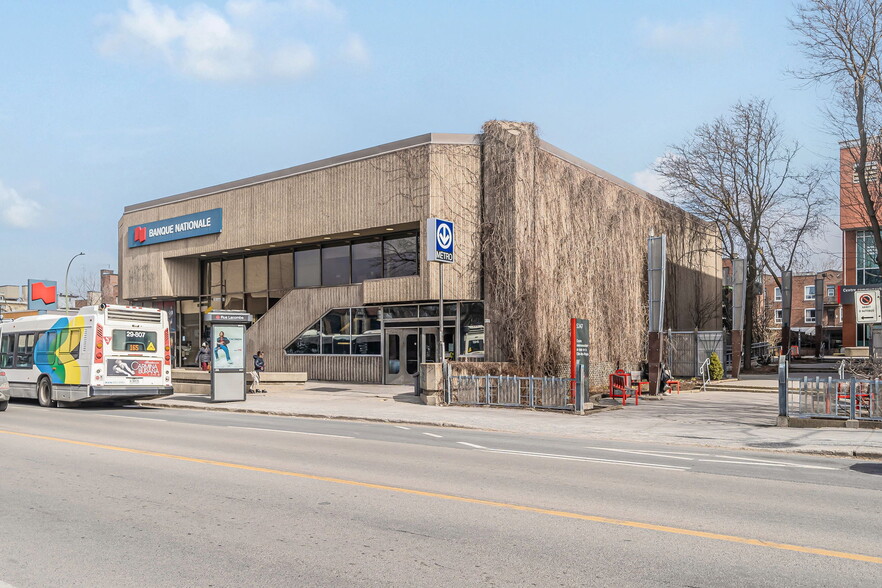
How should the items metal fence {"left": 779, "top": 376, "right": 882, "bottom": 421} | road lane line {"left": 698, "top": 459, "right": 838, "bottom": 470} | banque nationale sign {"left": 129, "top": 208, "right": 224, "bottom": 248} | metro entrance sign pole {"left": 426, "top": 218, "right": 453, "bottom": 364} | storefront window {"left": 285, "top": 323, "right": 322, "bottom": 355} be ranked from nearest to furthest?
road lane line {"left": 698, "top": 459, "right": 838, "bottom": 470} < metal fence {"left": 779, "top": 376, "right": 882, "bottom": 421} < metro entrance sign pole {"left": 426, "top": 218, "right": 453, "bottom": 364} < storefront window {"left": 285, "top": 323, "right": 322, "bottom": 355} < banque nationale sign {"left": 129, "top": 208, "right": 224, "bottom": 248}

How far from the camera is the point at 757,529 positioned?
6.87 meters

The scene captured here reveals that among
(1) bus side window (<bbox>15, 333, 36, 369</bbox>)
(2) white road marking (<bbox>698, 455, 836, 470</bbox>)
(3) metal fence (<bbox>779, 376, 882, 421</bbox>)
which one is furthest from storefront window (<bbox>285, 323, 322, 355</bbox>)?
(2) white road marking (<bbox>698, 455, 836, 470</bbox>)

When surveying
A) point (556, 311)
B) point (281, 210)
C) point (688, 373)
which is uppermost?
point (281, 210)

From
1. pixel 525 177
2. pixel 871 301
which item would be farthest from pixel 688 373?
pixel 871 301

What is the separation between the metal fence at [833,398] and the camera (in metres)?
15.7

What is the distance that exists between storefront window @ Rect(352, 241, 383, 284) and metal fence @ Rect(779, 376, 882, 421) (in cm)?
1802

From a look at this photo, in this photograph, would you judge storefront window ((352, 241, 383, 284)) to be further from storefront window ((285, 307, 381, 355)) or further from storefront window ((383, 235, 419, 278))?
storefront window ((285, 307, 381, 355))

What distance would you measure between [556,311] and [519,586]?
2351 centimetres

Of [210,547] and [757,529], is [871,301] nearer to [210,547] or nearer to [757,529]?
[757,529]

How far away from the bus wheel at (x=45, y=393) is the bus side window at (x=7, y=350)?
253 cm

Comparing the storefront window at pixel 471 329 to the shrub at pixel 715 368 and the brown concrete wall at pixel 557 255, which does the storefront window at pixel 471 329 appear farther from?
the shrub at pixel 715 368

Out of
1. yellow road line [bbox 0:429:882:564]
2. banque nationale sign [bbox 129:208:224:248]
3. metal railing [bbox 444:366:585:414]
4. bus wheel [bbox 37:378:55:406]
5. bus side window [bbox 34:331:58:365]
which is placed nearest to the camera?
yellow road line [bbox 0:429:882:564]

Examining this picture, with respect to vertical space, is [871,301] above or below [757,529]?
above

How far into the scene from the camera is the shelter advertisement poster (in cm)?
2344
